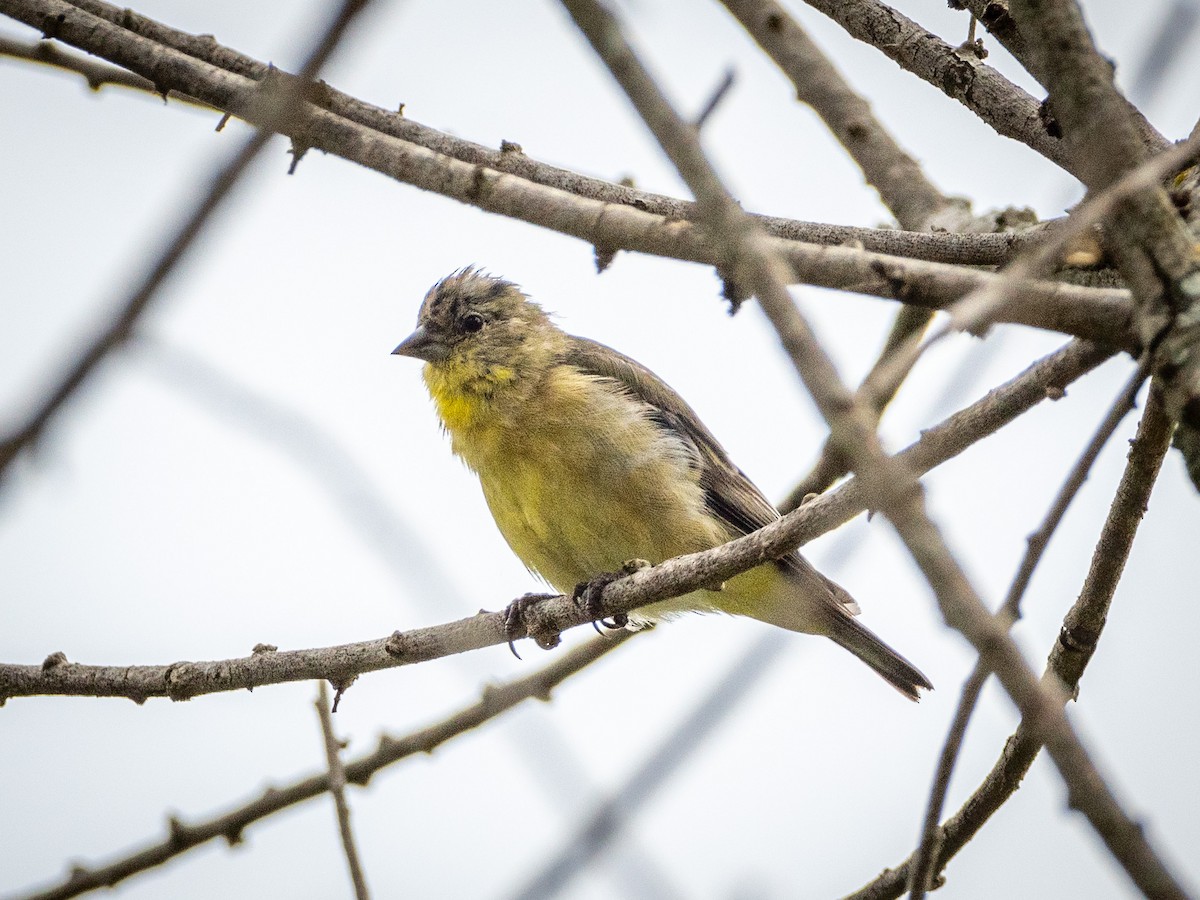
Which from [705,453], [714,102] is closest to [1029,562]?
[714,102]

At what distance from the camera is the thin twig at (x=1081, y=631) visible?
3.10 meters

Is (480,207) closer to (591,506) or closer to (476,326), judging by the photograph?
(591,506)

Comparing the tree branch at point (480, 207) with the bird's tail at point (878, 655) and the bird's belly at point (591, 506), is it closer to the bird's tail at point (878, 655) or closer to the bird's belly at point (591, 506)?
the bird's belly at point (591, 506)

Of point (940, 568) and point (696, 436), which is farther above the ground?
point (696, 436)

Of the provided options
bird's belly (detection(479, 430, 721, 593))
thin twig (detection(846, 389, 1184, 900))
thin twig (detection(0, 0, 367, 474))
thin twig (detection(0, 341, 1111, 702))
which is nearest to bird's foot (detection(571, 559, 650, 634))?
thin twig (detection(0, 341, 1111, 702))

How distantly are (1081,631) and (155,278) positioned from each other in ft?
10.2

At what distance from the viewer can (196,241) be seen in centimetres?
147

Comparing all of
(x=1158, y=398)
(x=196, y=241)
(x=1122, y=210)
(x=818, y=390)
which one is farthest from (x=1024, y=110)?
(x=196, y=241)

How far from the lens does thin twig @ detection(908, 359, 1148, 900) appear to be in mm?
2199

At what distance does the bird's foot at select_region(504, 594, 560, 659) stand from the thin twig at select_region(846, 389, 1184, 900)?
63.1 inches

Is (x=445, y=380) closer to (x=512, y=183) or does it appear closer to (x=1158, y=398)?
(x=512, y=183)

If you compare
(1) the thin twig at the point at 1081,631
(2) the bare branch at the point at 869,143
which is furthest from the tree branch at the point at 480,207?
(2) the bare branch at the point at 869,143

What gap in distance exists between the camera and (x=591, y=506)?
19.6ft

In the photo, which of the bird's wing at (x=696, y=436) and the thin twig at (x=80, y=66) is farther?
the bird's wing at (x=696, y=436)
